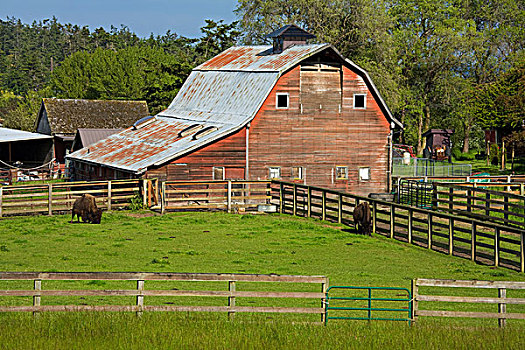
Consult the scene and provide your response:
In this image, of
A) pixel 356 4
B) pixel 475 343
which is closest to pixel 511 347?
pixel 475 343

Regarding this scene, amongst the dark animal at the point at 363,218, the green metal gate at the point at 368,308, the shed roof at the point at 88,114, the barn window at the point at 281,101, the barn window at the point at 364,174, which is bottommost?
the green metal gate at the point at 368,308

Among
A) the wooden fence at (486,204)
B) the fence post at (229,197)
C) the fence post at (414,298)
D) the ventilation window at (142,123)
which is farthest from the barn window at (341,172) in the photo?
the fence post at (414,298)

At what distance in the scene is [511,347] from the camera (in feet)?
41.5

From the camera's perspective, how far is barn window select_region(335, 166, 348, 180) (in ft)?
127

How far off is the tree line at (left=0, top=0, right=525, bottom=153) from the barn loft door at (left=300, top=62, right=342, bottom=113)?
63.2 ft

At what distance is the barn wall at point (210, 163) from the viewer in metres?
34.2

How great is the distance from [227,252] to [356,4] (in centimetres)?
4487

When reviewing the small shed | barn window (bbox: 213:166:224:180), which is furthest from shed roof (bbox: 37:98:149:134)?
barn window (bbox: 213:166:224:180)

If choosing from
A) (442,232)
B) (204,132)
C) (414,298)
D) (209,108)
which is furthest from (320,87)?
(414,298)

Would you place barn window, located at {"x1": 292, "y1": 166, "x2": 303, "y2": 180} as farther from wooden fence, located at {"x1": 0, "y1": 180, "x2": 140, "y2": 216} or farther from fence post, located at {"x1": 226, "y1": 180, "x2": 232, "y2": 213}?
wooden fence, located at {"x1": 0, "y1": 180, "x2": 140, "y2": 216}

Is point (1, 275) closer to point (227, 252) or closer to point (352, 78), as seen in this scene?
point (227, 252)

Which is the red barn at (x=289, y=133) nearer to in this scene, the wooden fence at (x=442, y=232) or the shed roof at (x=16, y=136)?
the wooden fence at (x=442, y=232)

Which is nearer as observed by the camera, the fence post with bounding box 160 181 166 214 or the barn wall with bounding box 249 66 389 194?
the fence post with bounding box 160 181 166 214

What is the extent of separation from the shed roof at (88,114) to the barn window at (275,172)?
1168 inches
